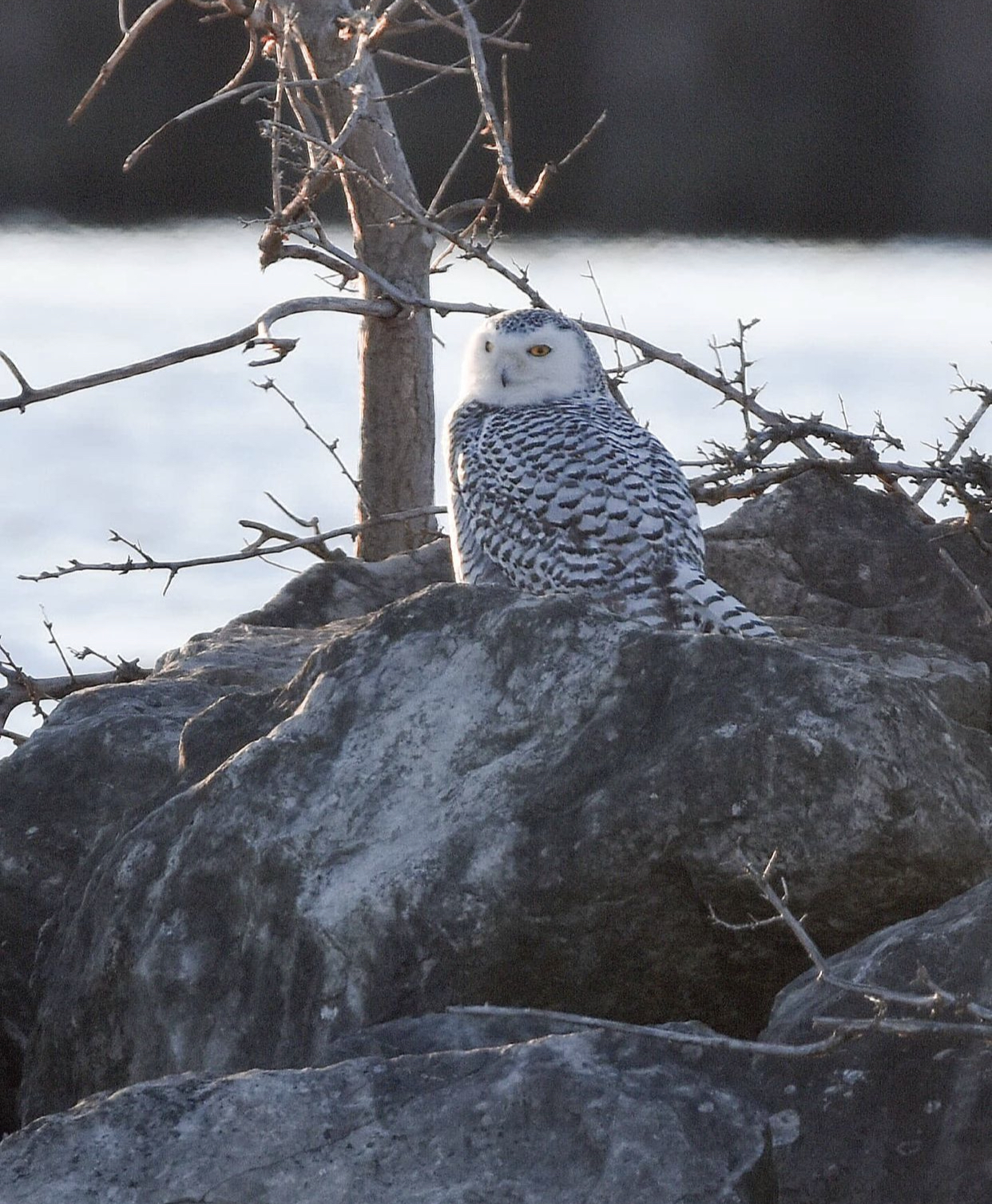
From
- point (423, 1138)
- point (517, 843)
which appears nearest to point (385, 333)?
point (517, 843)

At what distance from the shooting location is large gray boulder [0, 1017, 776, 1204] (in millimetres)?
1851

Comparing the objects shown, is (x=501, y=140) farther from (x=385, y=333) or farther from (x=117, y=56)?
(x=117, y=56)

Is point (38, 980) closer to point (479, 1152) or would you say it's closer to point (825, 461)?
point (479, 1152)

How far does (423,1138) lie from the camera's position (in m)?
1.90

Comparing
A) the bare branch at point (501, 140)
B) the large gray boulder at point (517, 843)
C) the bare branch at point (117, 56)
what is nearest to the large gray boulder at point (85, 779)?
the large gray boulder at point (517, 843)

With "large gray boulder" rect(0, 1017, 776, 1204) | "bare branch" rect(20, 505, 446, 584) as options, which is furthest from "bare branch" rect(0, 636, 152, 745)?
"large gray boulder" rect(0, 1017, 776, 1204)

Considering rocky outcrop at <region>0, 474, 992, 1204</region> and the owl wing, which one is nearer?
rocky outcrop at <region>0, 474, 992, 1204</region>

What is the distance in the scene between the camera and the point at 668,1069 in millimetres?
1995

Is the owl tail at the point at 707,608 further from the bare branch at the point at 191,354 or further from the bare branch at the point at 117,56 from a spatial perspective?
the bare branch at the point at 117,56

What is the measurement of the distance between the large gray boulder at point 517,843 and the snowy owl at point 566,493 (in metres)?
0.84

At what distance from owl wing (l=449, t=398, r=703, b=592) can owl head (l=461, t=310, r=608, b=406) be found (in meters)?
0.31

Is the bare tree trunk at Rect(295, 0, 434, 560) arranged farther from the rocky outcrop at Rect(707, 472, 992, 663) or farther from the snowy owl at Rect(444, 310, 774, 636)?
the rocky outcrop at Rect(707, 472, 992, 663)

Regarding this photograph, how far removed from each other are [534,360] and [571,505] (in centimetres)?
96

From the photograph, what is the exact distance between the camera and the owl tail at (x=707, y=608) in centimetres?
364
